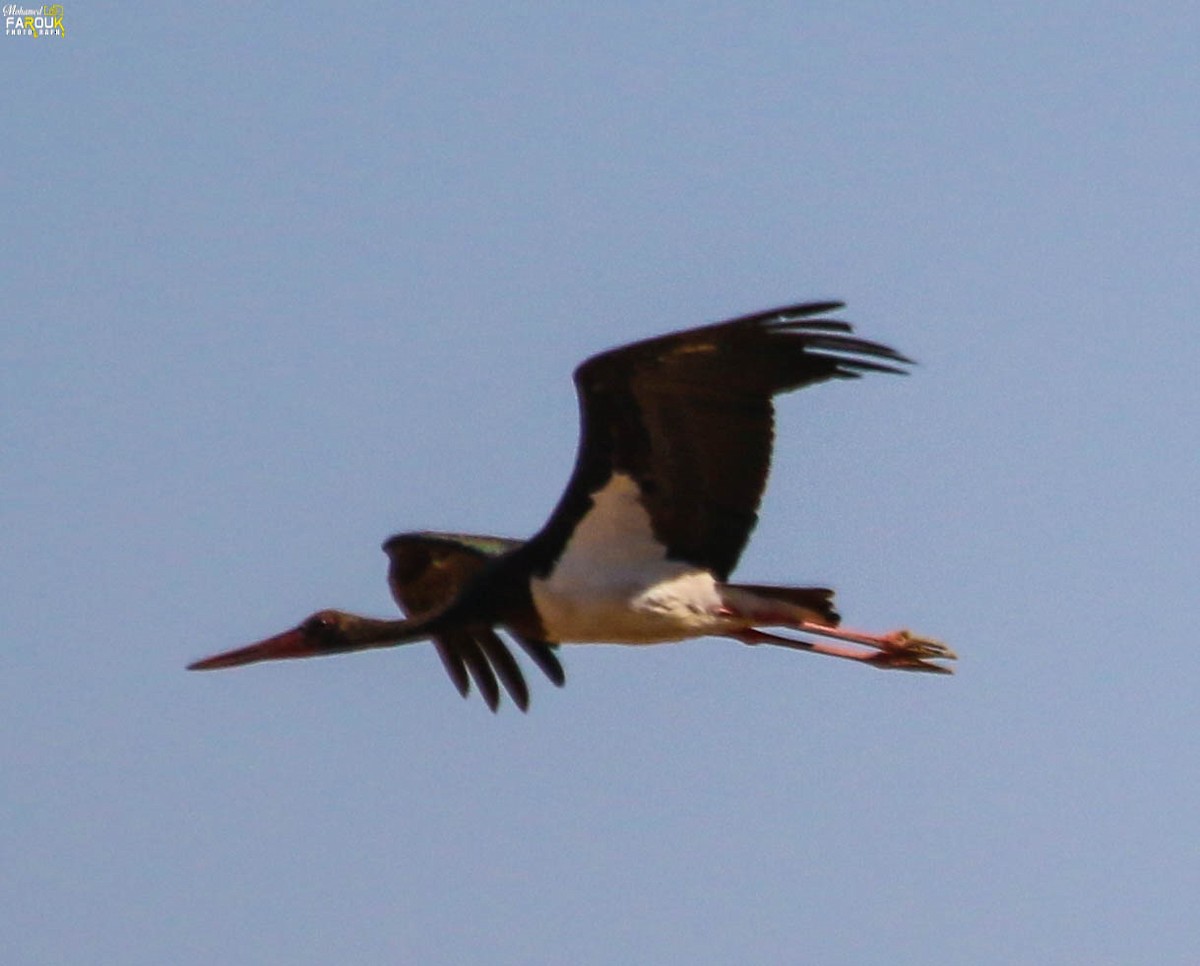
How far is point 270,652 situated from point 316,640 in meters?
0.40

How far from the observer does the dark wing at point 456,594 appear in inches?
822

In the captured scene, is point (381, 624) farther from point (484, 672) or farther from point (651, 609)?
point (651, 609)

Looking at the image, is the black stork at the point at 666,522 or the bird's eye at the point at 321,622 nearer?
the black stork at the point at 666,522

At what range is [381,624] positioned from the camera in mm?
20938

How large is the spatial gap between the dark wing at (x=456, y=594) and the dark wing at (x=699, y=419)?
144cm

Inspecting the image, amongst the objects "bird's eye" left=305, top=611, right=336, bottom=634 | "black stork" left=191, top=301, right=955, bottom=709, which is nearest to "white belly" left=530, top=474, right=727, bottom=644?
"black stork" left=191, top=301, right=955, bottom=709

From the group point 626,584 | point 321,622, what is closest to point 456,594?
point 321,622

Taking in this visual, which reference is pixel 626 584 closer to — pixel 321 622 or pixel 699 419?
pixel 699 419

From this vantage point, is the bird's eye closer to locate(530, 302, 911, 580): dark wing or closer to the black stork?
the black stork

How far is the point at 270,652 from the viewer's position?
2148cm

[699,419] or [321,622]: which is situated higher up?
[699,419]

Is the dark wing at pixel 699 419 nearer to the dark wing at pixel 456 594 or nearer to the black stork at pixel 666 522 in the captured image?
the black stork at pixel 666 522

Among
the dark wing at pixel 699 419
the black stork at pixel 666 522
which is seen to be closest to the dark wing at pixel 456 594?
the black stork at pixel 666 522

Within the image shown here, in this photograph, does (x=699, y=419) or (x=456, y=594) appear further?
(x=456, y=594)
